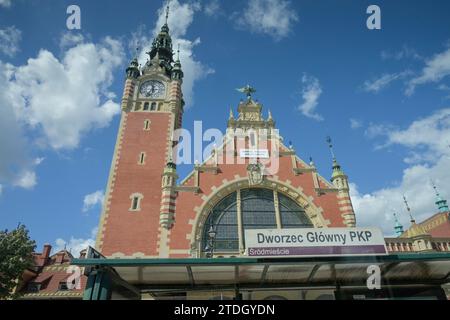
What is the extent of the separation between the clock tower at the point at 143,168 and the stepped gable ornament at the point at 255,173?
5.82 m

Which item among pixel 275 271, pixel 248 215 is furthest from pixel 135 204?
pixel 275 271

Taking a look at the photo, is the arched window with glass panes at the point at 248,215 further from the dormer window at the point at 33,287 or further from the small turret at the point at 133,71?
the dormer window at the point at 33,287

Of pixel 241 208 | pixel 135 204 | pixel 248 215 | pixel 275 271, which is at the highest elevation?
pixel 135 204

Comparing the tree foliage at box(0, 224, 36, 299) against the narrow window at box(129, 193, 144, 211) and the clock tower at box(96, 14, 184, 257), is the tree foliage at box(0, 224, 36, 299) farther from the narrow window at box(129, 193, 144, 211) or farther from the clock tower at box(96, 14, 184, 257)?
the narrow window at box(129, 193, 144, 211)

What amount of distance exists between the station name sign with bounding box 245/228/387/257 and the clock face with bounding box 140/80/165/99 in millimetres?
23318

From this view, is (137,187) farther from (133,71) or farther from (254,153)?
(133,71)

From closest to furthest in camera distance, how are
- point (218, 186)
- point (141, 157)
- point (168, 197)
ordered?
point (168, 197)
point (218, 186)
point (141, 157)

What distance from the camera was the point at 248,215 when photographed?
71.7ft

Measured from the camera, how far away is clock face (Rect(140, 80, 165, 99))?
100ft

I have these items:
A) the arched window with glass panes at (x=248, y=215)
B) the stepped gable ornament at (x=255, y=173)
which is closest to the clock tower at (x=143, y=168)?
the arched window with glass panes at (x=248, y=215)

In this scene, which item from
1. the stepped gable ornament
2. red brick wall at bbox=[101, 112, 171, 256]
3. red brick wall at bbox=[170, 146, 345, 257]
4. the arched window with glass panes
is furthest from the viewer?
the stepped gable ornament

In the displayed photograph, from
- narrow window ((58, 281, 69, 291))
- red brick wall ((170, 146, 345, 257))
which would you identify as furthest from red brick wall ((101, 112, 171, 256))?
narrow window ((58, 281, 69, 291))

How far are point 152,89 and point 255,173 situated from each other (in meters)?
15.2

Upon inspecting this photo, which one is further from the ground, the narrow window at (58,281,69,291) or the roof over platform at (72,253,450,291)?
the narrow window at (58,281,69,291)
